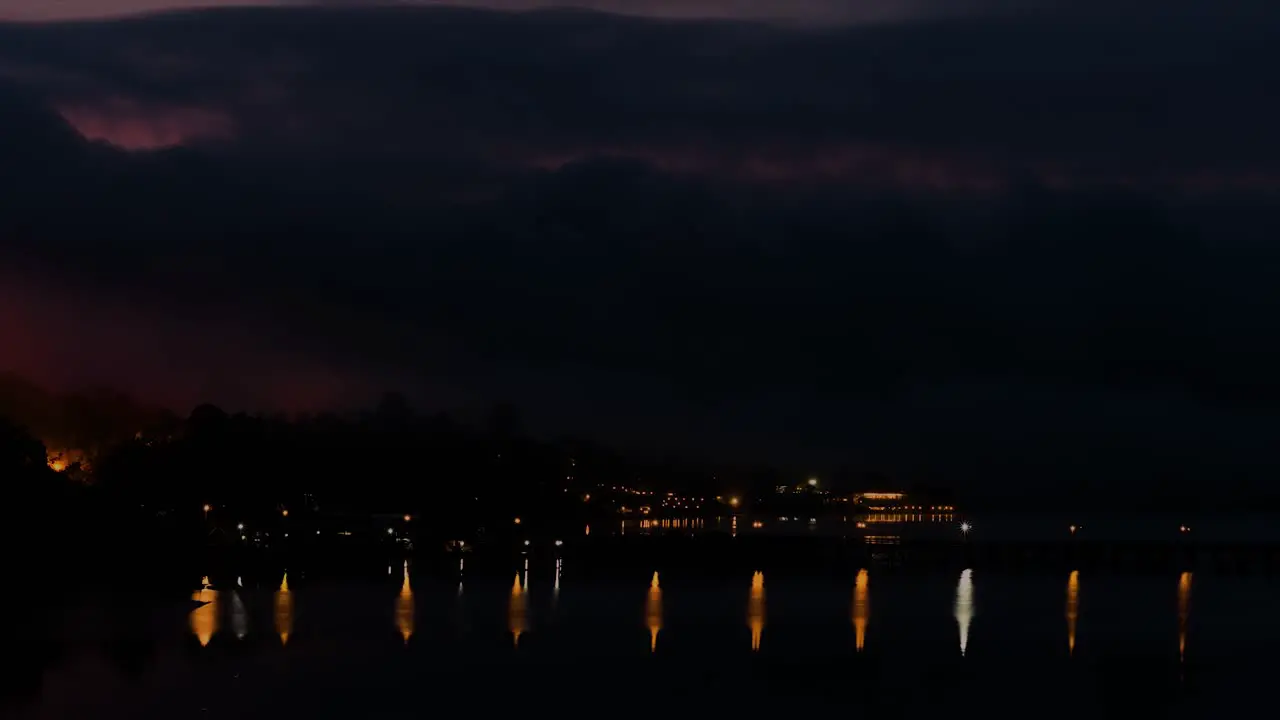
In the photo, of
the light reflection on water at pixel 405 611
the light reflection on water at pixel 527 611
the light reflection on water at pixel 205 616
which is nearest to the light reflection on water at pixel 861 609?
the light reflection on water at pixel 527 611

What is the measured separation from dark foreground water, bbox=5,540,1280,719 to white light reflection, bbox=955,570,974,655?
1.85 feet

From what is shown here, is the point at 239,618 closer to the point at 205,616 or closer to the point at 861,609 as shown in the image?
the point at 205,616

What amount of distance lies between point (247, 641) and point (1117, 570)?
4465 inches

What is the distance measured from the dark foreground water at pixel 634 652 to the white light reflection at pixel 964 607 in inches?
22.2

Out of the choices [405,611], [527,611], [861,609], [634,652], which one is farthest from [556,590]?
[634,652]

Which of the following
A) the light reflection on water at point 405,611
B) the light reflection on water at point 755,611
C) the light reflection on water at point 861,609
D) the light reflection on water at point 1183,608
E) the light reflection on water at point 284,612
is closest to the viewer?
the light reflection on water at point 284,612

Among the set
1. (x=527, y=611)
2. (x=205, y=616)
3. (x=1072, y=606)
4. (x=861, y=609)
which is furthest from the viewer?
(x=1072, y=606)

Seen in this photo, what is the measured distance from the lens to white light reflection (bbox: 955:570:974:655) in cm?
8931

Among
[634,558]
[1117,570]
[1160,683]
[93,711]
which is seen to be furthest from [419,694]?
[1117,570]

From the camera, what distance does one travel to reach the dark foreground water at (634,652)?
62.4 m

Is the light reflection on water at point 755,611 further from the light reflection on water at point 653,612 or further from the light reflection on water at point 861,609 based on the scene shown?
the light reflection on water at point 861,609

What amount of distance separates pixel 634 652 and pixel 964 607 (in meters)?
39.4

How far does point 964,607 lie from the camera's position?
111375 mm

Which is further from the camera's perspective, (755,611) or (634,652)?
(755,611)
